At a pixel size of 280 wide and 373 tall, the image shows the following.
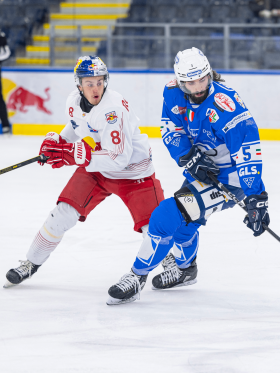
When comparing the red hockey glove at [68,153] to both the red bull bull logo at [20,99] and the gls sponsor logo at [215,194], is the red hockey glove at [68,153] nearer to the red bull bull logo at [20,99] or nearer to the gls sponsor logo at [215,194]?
the gls sponsor logo at [215,194]

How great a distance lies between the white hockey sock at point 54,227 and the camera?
93.0 inches

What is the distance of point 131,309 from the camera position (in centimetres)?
222

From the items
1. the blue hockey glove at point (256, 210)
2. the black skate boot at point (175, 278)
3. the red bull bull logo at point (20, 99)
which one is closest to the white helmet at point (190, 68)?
the blue hockey glove at point (256, 210)

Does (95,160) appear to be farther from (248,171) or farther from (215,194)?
(248,171)

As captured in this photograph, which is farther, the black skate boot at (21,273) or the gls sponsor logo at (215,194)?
the black skate boot at (21,273)

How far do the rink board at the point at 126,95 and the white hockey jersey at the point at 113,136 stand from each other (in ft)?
15.5

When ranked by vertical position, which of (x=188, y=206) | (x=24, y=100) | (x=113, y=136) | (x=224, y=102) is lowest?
(x=24, y=100)

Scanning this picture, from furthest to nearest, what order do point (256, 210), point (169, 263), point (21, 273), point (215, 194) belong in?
point (169, 263), point (21, 273), point (215, 194), point (256, 210)

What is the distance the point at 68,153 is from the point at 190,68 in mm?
621

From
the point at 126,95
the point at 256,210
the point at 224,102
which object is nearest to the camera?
the point at 256,210

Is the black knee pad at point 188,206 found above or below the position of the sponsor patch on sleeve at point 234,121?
below

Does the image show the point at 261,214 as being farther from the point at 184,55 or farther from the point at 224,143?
the point at 184,55

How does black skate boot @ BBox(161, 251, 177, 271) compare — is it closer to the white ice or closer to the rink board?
the white ice

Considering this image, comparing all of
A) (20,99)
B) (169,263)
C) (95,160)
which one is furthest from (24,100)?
(95,160)
